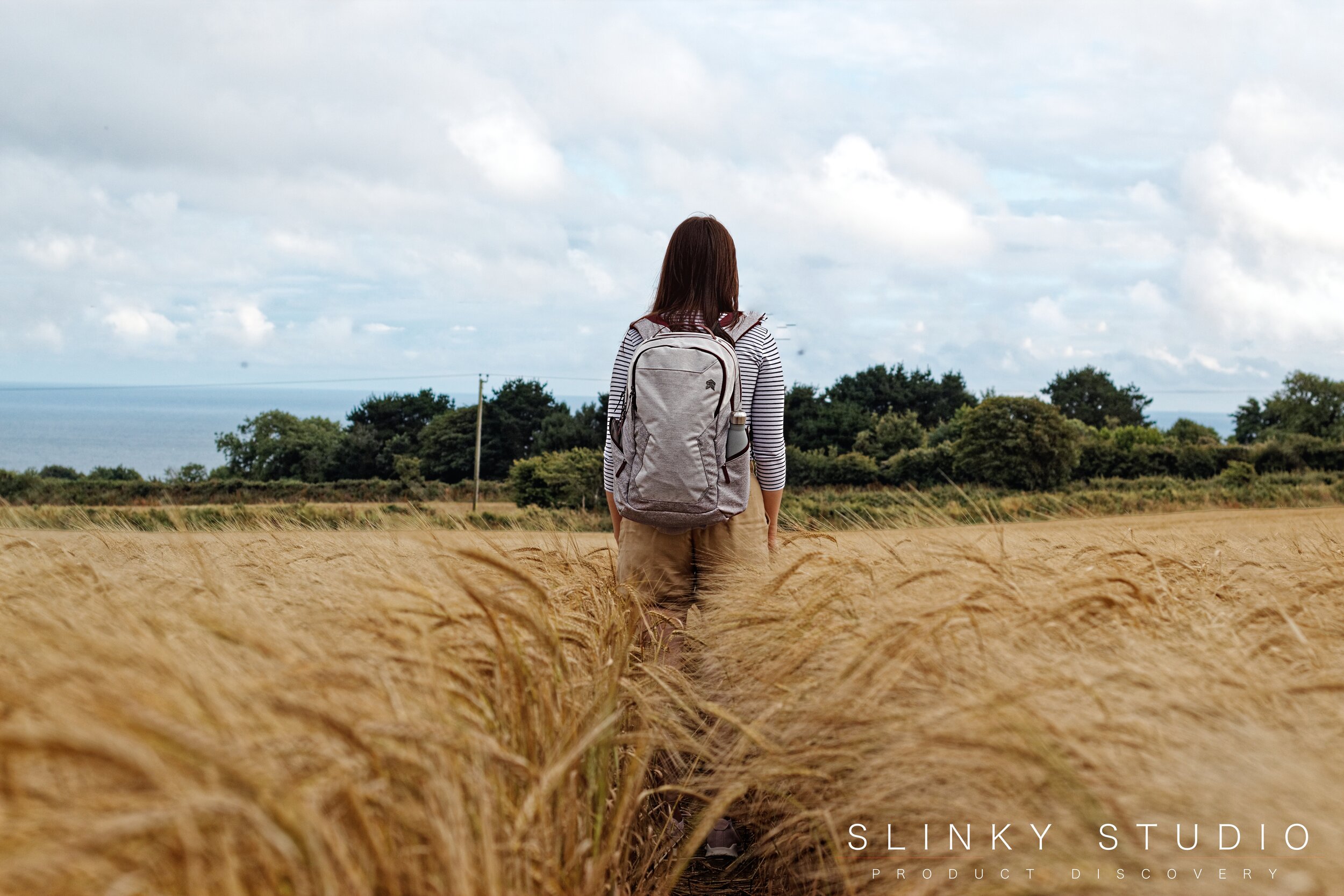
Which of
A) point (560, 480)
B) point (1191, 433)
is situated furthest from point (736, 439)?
point (1191, 433)

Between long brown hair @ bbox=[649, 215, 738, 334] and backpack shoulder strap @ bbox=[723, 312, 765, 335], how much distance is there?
4cm

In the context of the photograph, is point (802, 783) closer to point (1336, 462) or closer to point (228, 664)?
point (228, 664)

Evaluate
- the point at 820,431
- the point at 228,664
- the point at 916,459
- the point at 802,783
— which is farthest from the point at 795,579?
the point at 820,431

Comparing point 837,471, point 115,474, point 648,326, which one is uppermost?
point 648,326

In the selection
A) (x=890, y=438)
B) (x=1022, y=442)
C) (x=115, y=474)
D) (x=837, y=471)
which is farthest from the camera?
(x=115, y=474)

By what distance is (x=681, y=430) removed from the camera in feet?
9.04

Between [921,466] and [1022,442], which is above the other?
[1022,442]

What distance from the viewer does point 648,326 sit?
304 cm

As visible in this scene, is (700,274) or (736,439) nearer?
(736,439)

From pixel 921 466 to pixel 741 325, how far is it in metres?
28.5

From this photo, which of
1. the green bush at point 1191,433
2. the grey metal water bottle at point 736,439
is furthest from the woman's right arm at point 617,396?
the green bush at point 1191,433

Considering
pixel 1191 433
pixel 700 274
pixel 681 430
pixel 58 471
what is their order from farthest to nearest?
pixel 58 471, pixel 1191 433, pixel 700 274, pixel 681 430

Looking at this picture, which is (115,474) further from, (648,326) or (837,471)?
(648,326)

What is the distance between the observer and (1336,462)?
27.3 metres
